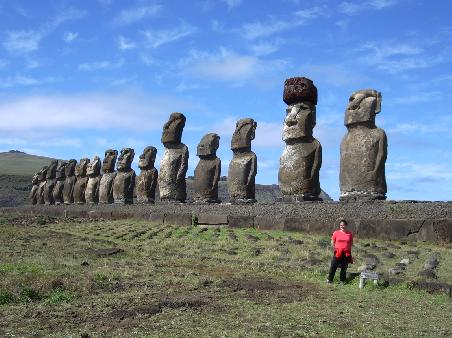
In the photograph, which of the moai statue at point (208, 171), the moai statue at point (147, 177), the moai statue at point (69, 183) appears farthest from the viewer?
the moai statue at point (69, 183)

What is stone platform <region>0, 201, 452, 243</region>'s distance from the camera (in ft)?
37.2

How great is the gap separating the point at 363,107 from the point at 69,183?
2156 centimetres

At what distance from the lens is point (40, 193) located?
35.9 meters

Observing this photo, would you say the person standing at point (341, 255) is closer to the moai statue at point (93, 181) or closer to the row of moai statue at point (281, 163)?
the row of moai statue at point (281, 163)

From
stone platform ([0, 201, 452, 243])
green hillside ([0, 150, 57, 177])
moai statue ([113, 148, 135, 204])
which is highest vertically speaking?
green hillside ([0, 150, 57, 177])

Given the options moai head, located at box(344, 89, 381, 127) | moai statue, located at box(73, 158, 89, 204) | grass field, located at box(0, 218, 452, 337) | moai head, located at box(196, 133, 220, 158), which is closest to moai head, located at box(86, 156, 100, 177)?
moai statue, located at box(73, 158, 89, 204)

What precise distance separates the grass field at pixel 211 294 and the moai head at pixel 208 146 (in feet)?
26.1

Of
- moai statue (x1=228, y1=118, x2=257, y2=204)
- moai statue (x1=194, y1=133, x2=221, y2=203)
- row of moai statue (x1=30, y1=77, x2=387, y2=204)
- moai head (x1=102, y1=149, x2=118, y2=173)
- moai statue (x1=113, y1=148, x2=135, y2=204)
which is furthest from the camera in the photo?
moai head (x1=102, y1=149, x2=118, y2=173)

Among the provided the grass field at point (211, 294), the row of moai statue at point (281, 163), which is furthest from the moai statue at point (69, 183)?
the grass field at point (211, 294)

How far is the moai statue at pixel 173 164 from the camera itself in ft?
69.6

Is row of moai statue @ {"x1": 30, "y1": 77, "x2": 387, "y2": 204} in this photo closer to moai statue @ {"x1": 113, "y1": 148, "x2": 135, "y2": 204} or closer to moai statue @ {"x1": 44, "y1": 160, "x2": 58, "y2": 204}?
moai statue @ {"x1": 113, "y1": 148, "x2": 135, "y2": 204}

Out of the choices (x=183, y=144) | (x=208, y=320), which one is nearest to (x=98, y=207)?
(x=183, y=144)

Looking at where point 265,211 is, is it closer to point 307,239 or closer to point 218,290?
point 307,239

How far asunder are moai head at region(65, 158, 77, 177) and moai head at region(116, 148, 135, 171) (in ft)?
26.3
